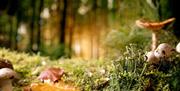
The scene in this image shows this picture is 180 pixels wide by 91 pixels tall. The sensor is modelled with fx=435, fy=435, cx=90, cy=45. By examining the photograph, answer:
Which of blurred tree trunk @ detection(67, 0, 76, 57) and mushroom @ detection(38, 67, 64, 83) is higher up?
blurred tree trunk @ detection(67, 0, 76, 57)

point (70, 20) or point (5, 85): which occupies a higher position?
point (70, 20)

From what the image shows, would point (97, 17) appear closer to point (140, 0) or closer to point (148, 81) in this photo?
point (140, 0)

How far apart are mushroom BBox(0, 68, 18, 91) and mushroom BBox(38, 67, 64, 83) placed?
0.28 meters

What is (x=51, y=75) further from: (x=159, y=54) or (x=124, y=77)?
(x=159, y=54)

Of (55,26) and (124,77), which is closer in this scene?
(124,77)

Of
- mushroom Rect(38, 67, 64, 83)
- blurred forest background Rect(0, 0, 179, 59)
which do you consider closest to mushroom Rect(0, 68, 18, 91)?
mushroom Rect(38, 67, 64, 83)

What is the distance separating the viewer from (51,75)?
7.55 feet

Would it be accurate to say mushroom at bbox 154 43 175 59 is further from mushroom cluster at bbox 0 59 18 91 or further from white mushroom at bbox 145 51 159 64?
mushroom cluster at bbox 0 59 18 91

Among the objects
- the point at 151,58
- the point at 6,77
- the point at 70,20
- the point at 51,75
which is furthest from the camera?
the point at 70,20

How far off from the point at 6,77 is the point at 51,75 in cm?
35

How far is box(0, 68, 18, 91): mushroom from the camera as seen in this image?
1.99 m

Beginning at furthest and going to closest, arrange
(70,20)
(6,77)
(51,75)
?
1. (70,20)
2. (51,75)
3. (6,77)

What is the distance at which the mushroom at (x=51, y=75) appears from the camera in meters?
2.28

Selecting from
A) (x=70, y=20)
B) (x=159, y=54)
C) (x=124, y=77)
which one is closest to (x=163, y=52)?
(x=159, y=54)
